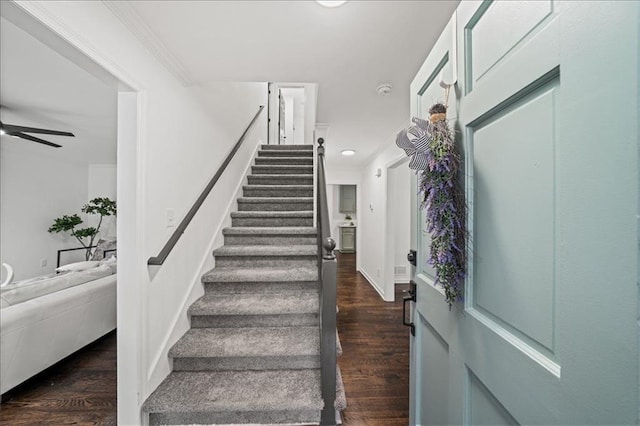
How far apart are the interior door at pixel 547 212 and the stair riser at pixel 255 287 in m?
1.39

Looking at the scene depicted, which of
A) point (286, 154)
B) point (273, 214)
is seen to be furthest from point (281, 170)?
point (273, 214)

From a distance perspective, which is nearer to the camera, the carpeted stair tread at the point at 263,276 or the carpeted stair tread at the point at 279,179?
the carpeted stair tread at the point at 263,276

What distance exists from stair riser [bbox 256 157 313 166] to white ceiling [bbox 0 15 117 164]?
71.8 inches

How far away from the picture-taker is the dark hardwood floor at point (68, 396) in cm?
158

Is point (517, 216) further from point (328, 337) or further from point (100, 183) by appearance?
point (100, 183)

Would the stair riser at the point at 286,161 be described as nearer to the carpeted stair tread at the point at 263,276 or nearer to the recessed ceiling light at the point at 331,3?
the carpeted stair tread at the point at 263,276

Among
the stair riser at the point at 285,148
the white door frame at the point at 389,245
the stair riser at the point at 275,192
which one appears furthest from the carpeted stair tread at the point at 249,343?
the stair riser at the point at 285,148

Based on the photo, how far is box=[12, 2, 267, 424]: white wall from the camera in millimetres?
1108

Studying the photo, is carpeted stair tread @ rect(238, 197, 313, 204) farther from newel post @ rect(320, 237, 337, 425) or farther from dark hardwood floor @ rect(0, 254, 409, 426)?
newel post @ rect(320, 237, 337, 425)

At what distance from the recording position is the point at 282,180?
346cm

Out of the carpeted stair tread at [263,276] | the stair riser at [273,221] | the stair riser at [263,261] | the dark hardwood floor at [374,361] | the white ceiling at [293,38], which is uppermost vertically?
the white ceiling at [293,38]

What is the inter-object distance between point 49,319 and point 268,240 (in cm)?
179

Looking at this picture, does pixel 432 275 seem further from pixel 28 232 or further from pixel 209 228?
pixel 28 232

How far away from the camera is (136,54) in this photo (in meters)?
1.31
